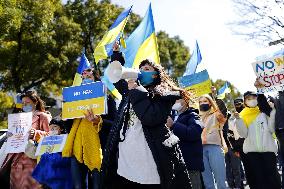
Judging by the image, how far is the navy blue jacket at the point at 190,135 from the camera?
5.13m

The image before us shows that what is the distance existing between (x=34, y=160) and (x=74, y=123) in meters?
1.00

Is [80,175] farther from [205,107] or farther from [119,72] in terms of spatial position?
[205,107]

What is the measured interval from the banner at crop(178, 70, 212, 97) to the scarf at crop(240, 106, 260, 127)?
0.89 metres

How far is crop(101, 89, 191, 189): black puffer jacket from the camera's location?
304cm

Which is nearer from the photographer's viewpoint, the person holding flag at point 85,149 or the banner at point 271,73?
the person holding flag at point 85,149

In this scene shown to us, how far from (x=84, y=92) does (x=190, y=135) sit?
147 centimetres

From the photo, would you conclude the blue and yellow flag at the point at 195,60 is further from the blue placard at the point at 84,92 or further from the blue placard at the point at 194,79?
the blue placard at the point at 84,92

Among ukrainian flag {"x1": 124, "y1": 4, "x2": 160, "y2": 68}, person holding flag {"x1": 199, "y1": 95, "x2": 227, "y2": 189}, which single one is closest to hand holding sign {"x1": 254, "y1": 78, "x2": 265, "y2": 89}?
person holding flag {"x1": 199, "y1": 95, "x2": 227, "y2": 189}

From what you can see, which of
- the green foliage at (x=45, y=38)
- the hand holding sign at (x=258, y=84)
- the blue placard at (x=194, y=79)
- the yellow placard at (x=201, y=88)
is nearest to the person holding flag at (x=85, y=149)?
the hand holding sign at (x=258, y=84)

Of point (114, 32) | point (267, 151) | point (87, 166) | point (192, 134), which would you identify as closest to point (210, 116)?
point (267, 151)

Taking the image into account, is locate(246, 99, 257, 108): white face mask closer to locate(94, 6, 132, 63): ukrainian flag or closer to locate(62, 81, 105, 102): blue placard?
locate(94, 6, 132, 63): ukrainian flag

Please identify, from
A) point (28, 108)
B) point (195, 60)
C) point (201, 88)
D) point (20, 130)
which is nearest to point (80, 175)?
point (20, 130)

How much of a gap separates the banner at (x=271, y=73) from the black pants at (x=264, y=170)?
96 centimetres

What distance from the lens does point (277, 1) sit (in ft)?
53.5
